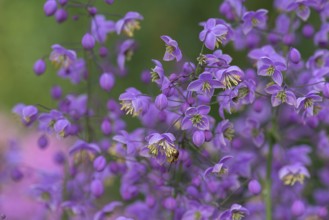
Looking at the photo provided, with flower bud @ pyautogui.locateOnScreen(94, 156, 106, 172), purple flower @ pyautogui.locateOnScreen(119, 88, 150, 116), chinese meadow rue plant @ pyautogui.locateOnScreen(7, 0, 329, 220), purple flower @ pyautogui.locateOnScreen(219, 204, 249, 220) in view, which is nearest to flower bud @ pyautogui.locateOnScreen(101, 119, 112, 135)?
chinese meadow rue plant @ pyautogui.locateOnScreen(7, 0, 329, 220)

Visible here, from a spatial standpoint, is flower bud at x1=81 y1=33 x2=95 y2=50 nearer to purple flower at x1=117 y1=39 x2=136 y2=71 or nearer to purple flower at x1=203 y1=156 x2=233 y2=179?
purple flower at x1=117 y1=39 x2=136 y2=71

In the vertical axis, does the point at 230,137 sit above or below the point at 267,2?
below

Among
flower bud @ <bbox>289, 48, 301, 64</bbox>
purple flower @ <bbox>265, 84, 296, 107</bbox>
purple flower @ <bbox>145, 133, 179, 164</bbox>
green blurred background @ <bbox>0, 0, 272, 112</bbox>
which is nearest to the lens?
purple flower @ <bbox>145, 133, 179, 164</bbox>

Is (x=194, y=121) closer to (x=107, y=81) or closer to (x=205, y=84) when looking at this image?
(x=205, y=84)

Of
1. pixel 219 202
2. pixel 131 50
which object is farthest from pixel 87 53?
pixel 219 202

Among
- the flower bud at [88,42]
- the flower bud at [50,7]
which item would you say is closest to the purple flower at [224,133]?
the flower bud at [88,42]

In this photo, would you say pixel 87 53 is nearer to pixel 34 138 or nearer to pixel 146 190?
pixel 146 190
